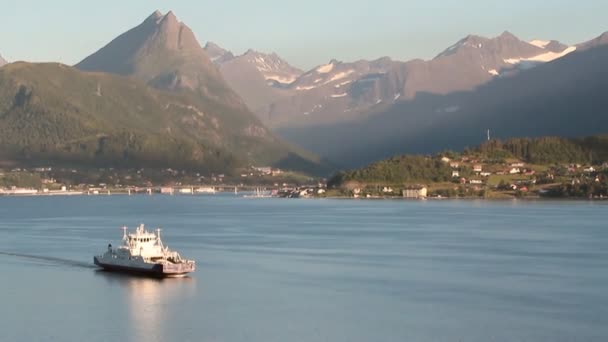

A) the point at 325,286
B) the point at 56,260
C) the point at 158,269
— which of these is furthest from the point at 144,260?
the point at 325,286

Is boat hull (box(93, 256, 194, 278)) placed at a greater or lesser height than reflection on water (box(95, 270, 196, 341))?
greater

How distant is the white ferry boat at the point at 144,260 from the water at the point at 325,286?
44.5 inches

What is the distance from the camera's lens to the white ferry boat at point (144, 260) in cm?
8206

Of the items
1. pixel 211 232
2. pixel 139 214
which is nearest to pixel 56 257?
pixel 211 232

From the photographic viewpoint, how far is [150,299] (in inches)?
2857

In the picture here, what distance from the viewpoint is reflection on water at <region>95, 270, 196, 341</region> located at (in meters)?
62.5

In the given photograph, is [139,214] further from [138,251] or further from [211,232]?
[138,251]

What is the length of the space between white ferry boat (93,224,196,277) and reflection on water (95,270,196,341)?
68 cm

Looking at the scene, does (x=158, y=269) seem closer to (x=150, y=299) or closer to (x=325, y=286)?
(x=150, y=299)

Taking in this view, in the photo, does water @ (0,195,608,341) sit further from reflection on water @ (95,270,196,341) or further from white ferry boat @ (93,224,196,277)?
white ferry boat @ (93,224,196,277)

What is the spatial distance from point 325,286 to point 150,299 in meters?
11.4

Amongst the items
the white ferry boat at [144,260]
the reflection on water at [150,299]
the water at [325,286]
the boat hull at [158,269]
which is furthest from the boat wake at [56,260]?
the boat hull at [158,269]

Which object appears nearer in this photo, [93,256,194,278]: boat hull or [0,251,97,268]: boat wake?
[93,256,194,278]: boat hull

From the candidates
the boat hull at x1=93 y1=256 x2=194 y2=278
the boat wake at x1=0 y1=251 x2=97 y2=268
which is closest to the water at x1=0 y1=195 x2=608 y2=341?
the boat wake at x1=0 y1=251 x2=97 y2=268
